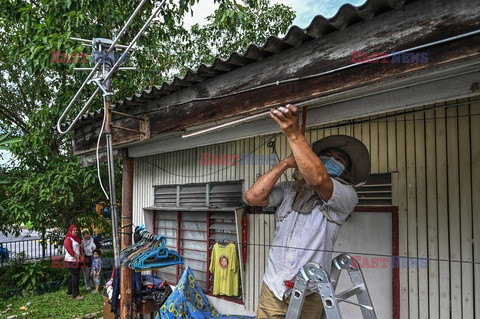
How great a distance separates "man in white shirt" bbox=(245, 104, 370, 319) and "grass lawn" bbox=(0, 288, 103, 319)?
6.07m

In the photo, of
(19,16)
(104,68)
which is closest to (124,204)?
(104,68)

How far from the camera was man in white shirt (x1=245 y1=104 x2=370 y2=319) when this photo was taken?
2379 millimetres

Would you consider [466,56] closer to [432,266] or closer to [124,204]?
[432,266]

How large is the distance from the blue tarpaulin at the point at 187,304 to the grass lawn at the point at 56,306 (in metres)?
3.26

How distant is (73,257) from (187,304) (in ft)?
17.7

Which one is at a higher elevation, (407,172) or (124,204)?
(407,172)

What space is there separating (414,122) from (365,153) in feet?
3.81

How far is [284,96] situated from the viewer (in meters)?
2.73

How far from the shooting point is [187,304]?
191 inches

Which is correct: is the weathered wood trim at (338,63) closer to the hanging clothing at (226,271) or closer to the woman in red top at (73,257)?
the hanging clothing at (226,271)

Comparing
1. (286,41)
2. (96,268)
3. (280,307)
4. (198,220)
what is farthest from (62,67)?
(280,307)

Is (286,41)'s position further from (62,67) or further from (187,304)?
(62,67)

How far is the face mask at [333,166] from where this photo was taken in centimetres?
276

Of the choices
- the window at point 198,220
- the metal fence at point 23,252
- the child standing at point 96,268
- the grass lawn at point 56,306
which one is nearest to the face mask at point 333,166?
the window at point 198,220
